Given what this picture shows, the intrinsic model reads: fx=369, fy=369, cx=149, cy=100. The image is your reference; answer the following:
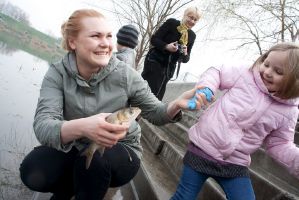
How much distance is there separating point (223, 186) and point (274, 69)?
0.94 meters

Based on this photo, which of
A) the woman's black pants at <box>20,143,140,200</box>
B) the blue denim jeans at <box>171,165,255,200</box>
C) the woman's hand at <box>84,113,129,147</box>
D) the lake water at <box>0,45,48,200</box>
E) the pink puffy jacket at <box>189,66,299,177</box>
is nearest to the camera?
the woman's hand at <box>84,113,129,147</box>

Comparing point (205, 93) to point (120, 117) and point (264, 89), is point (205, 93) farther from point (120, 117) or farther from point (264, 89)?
point (120, 117)

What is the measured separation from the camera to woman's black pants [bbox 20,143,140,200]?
249cm

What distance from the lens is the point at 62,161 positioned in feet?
8.61

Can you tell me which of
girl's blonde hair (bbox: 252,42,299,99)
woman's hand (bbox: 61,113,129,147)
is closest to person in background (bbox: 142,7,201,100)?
girl's blonde hair (bbox: 252,42,299,99)

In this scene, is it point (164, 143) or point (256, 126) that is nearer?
point (256, 126)

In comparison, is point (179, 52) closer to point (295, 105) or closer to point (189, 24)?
point (189, 24)

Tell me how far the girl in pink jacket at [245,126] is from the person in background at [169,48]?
92.0 inches

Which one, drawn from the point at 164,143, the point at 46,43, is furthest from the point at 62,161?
the point at 46,43

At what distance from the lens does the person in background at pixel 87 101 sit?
8.21 feet

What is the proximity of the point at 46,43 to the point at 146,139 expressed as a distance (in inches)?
2085

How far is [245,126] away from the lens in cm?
273

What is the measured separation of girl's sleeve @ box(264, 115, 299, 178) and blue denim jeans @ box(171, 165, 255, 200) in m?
0.29

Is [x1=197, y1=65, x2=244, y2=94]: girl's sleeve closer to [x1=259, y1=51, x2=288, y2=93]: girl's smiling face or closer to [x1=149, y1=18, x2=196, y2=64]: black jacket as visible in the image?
[x1=259, y1=51, x2=288, y2=93]: girl's smiling face
